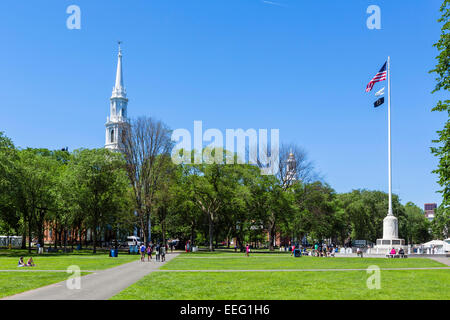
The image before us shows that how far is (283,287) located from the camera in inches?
813

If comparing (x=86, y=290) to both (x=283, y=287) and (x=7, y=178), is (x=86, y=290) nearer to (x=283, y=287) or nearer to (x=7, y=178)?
(x=283, y=287)

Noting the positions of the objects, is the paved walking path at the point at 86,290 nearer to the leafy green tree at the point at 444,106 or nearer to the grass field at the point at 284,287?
the grass field at the point at 284,287

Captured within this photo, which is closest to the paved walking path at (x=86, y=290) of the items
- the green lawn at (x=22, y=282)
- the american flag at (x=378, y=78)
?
the green lawn at (x=22, y=282)

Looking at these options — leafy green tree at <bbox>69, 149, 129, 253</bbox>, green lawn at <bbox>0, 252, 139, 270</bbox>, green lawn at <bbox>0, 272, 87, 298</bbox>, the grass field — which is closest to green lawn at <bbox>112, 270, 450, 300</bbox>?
the grass field

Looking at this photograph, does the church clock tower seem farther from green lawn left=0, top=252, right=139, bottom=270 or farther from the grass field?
the grass field

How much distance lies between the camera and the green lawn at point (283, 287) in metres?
17.8

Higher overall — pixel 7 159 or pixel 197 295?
pixel 7 159

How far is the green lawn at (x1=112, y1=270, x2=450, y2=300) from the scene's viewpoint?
17766 mm

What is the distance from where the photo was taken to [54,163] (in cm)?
7050

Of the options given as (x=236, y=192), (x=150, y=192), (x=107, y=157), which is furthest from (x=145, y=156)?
(x=236, y=192)

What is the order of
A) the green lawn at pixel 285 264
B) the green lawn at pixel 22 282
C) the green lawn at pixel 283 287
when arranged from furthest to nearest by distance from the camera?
the green lawn at pixel 285 264, the green lawn at pixel 22 282, the green lawn at pixel 283 287

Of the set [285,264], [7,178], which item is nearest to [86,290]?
[285,264]
